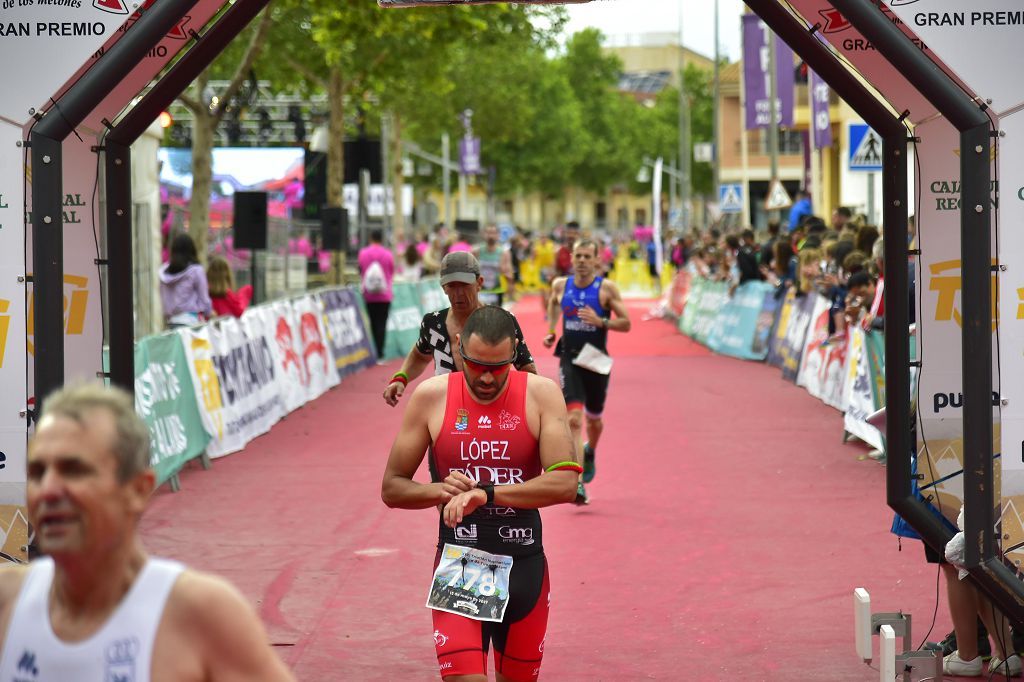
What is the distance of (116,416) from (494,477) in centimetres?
283

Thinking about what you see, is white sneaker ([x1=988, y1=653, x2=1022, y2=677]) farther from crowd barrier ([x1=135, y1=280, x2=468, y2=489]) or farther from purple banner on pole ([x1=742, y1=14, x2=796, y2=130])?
purple banner on pole ([x1=742, y1=14, x2=796, y2=130])

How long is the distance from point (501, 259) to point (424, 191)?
211 ft

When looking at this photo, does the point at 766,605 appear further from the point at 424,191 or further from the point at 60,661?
the point at 424,191

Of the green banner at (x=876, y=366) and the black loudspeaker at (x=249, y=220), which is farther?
the black loudspeaker at (x=249, y=220)


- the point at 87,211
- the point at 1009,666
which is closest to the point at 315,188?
the point at 87,211

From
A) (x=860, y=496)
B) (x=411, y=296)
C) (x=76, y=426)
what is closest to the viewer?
(x=76, y=426)

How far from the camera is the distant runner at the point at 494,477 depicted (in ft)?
17.2

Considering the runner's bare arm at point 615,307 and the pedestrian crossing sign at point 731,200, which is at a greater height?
the pedestrian crossing sign at point 731,200

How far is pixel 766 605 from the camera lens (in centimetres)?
823

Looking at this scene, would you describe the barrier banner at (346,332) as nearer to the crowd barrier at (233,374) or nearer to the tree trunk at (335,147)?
the crowd barrier at (233,374)

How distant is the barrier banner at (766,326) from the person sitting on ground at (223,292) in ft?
30.7

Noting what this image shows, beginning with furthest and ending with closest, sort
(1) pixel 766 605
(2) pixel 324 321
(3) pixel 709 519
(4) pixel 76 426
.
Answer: (2) pixel 324 321 < (3) pixel 709 519 < (1) pixel 766 605 < (4) pixel 76 426

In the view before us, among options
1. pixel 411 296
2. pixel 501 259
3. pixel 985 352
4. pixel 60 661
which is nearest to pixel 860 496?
pixel 985 352

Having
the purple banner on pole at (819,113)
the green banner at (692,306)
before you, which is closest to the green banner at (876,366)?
the purple banner on pole at (819,113)
